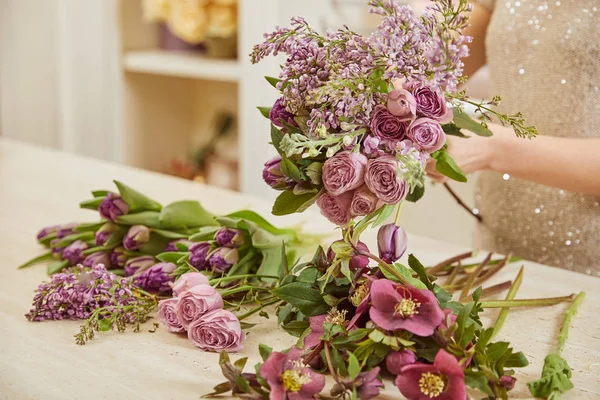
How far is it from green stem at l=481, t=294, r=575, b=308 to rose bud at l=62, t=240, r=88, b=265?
Answer: 525 millimetres

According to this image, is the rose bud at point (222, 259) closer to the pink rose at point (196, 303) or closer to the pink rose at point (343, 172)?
the pink rose at point (196, 303)

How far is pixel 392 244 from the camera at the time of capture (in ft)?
2.55

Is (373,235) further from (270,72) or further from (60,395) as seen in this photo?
(270,72)

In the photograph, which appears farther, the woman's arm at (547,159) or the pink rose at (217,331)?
the woman's arm at (547,159)

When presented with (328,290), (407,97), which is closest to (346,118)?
(407,97)

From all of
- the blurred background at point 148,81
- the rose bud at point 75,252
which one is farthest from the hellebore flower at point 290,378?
the blurred background at point 148,81

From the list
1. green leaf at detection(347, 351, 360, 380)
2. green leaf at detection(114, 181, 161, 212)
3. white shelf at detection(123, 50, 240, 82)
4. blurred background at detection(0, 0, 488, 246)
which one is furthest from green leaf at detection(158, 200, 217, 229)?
white shelf at detection(123, 50, 240, 82)

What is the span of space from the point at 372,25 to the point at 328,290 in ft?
6.90

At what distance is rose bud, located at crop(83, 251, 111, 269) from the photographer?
1.02 meters

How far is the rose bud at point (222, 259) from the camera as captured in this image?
920mm

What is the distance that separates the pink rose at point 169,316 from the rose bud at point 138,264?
0.14 meters

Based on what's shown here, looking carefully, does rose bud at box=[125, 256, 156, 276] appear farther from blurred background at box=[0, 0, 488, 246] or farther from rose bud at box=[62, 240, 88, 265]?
blurred background at box=[0, 0, 488, 246]

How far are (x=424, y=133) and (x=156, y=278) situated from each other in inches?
14.8

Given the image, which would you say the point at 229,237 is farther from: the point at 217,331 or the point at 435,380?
the point at 435,380
